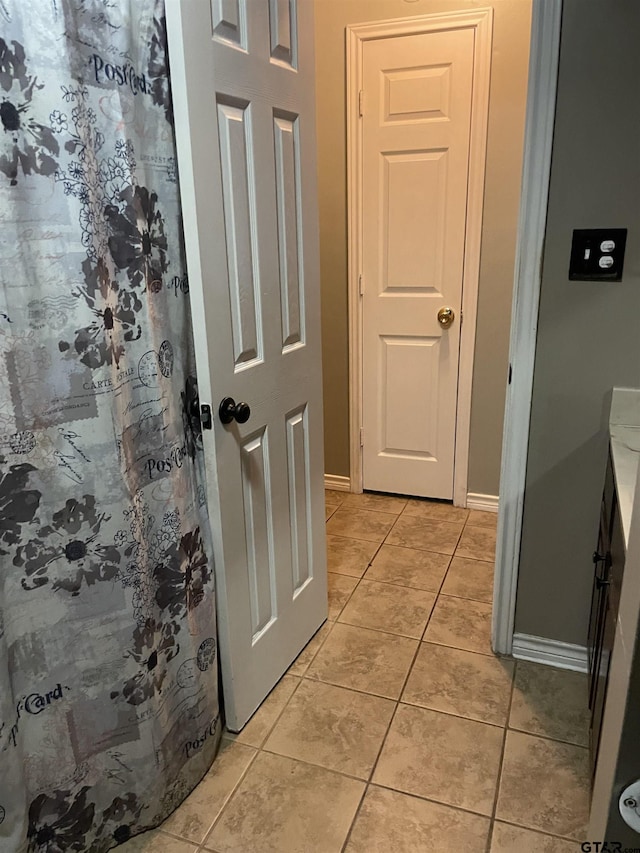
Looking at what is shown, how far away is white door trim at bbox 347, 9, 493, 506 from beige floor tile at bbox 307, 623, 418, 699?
1179 mm

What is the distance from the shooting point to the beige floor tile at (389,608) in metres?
2.26

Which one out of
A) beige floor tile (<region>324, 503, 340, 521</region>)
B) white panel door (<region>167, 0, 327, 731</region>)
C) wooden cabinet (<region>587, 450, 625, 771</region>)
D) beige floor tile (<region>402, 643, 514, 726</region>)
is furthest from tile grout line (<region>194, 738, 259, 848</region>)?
beige floor tile (<region>324, 503, 340, 521</region>)

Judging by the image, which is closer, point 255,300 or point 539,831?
point 539,831

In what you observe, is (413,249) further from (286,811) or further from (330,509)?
(286,811)

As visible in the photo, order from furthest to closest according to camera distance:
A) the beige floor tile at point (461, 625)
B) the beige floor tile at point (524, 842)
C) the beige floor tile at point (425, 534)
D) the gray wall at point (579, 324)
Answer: the beige floor tile at point (425, 534)
the beige floor tile at point (461, 625)
the gray wall at point (579, 324)
the beige floor tile at point (524, 842)

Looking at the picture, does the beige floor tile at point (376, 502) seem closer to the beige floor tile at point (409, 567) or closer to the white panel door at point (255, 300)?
the beige floor tile at point (409, 567)

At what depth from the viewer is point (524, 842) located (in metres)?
1.46

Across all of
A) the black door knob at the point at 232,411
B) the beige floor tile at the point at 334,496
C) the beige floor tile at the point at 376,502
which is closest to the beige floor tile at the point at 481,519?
the beige floor tile at the point at 376,502

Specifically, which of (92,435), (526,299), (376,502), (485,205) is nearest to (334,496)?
(376,502)

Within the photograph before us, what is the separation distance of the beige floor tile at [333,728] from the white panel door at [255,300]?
4.7 inches

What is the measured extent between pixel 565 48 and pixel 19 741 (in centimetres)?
202

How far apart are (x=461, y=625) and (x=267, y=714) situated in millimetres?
777

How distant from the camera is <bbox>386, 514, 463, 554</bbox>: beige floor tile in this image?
2.81 metres

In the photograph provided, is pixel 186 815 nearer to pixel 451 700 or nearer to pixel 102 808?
pixel 102 808
